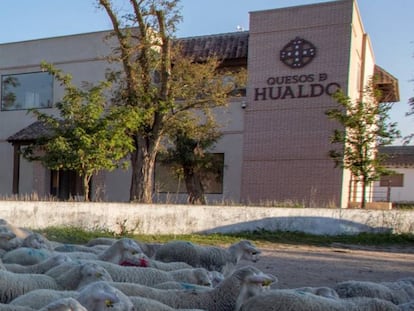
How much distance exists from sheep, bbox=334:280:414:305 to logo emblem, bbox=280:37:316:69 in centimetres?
1641

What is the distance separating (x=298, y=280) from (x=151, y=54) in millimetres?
9869

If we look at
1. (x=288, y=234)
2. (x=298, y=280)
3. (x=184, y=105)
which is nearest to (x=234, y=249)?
(x=298, y=280)

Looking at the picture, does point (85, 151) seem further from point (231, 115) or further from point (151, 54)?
point (231, 115)

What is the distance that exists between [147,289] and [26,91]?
73.6 feet

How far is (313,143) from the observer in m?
20.7

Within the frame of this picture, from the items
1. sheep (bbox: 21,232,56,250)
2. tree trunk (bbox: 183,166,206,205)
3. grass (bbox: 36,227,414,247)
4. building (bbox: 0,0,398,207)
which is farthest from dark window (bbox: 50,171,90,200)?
sheep (bbox: 21,232,56,250)

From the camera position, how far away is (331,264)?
9648mm

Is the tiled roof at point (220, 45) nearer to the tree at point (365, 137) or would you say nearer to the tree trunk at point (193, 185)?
the tree trunk at point (193, 185)

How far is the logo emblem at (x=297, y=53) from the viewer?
20.7 m

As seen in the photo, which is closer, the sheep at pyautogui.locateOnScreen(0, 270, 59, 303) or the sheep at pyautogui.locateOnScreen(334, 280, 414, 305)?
the sheep at pyautogui.locateOnScreen(0, 270, 59, 303)

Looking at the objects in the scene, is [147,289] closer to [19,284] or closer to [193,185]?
[19,284]

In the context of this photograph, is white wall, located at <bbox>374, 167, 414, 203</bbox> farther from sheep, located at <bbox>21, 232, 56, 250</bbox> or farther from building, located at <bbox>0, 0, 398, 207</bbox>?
sheep, located at <bbox>21, 232, 56, 250</bbox>

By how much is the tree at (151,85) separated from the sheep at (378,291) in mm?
10121

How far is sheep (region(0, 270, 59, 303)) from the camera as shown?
13.3ft
